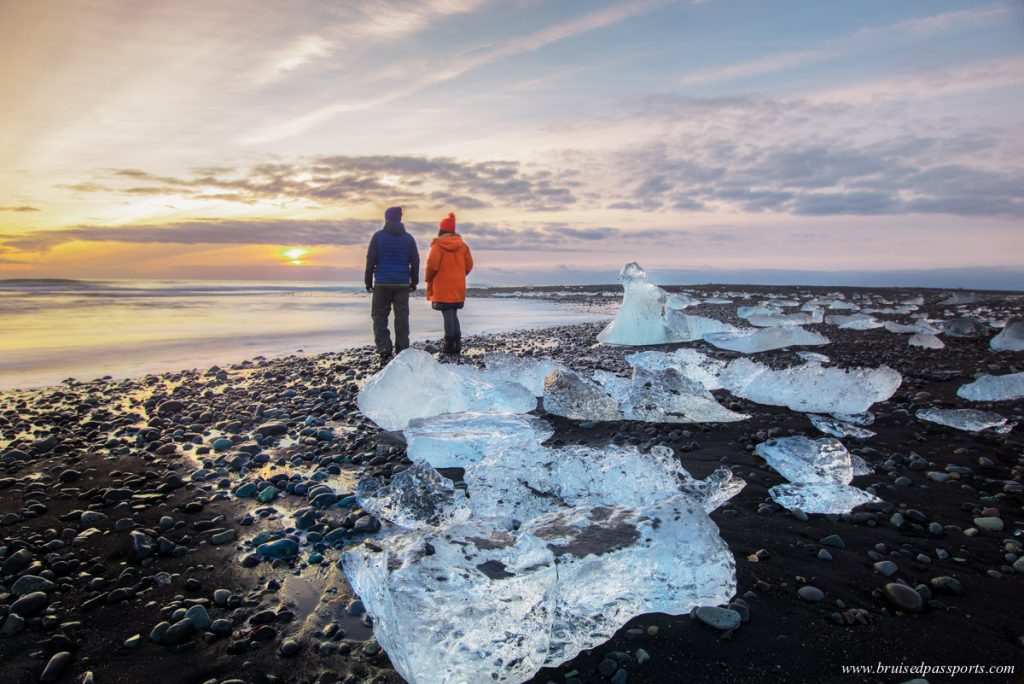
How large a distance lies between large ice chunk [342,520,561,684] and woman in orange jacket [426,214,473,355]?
7.23 meters

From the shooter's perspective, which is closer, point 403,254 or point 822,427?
point 822,427

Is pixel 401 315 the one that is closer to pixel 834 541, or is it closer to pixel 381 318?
pixel 381 318

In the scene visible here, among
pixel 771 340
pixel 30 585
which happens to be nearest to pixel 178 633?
pixel 30 585

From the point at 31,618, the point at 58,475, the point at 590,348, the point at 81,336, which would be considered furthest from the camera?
the point at 81,336

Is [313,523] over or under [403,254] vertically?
under

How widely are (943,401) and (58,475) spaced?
7.60 m

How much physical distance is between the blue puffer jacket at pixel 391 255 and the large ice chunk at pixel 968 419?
7178mm

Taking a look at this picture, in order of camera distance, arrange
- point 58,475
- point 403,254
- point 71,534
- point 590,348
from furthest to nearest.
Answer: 1. point 590,348
2. point 403,254
3. point 58,475
4. point 71,534

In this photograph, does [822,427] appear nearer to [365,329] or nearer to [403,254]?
[403,254]

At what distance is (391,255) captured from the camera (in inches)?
352

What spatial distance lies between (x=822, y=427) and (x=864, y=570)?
2219 mm

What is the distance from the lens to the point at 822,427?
4395 millimetres

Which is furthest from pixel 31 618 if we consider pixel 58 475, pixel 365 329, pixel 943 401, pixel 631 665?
pixel 365 329

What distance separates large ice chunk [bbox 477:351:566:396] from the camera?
591 cm
